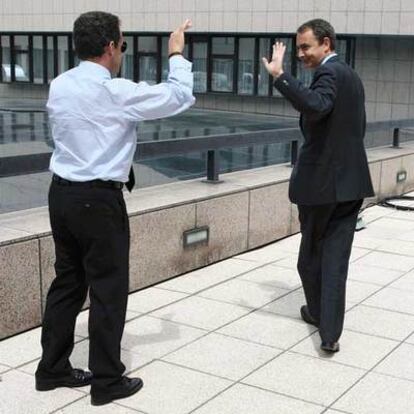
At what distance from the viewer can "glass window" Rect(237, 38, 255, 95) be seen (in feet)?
87.8

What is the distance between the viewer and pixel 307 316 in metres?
5.07

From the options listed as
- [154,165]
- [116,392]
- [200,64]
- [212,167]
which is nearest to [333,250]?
[116,392]

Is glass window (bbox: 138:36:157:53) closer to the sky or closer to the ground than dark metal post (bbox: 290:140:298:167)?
closer to the sky

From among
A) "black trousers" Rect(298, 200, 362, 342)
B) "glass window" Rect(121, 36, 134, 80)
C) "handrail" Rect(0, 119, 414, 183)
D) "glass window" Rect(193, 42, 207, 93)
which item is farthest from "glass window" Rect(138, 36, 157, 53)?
"black trousers" Rect(298, 200, 362, 342)

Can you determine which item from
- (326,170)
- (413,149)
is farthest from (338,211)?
(413,149)

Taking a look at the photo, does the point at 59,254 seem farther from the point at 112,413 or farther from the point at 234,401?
the point at 234,401

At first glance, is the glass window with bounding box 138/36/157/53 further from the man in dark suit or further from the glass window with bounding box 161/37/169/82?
the man in dark suit

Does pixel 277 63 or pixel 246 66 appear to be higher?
pixel 277 63

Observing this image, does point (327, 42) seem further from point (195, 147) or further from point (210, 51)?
point (210, 51)

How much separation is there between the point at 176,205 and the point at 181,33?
2.65 metres

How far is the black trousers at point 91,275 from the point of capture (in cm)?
349

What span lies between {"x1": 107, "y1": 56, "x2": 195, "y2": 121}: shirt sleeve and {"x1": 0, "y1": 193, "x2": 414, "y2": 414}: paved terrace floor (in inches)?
60.8

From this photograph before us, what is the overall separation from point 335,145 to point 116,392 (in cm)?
194

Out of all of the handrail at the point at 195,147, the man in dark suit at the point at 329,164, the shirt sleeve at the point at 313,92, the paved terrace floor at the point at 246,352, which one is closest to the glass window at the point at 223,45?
the handrail at the point at 195,147
